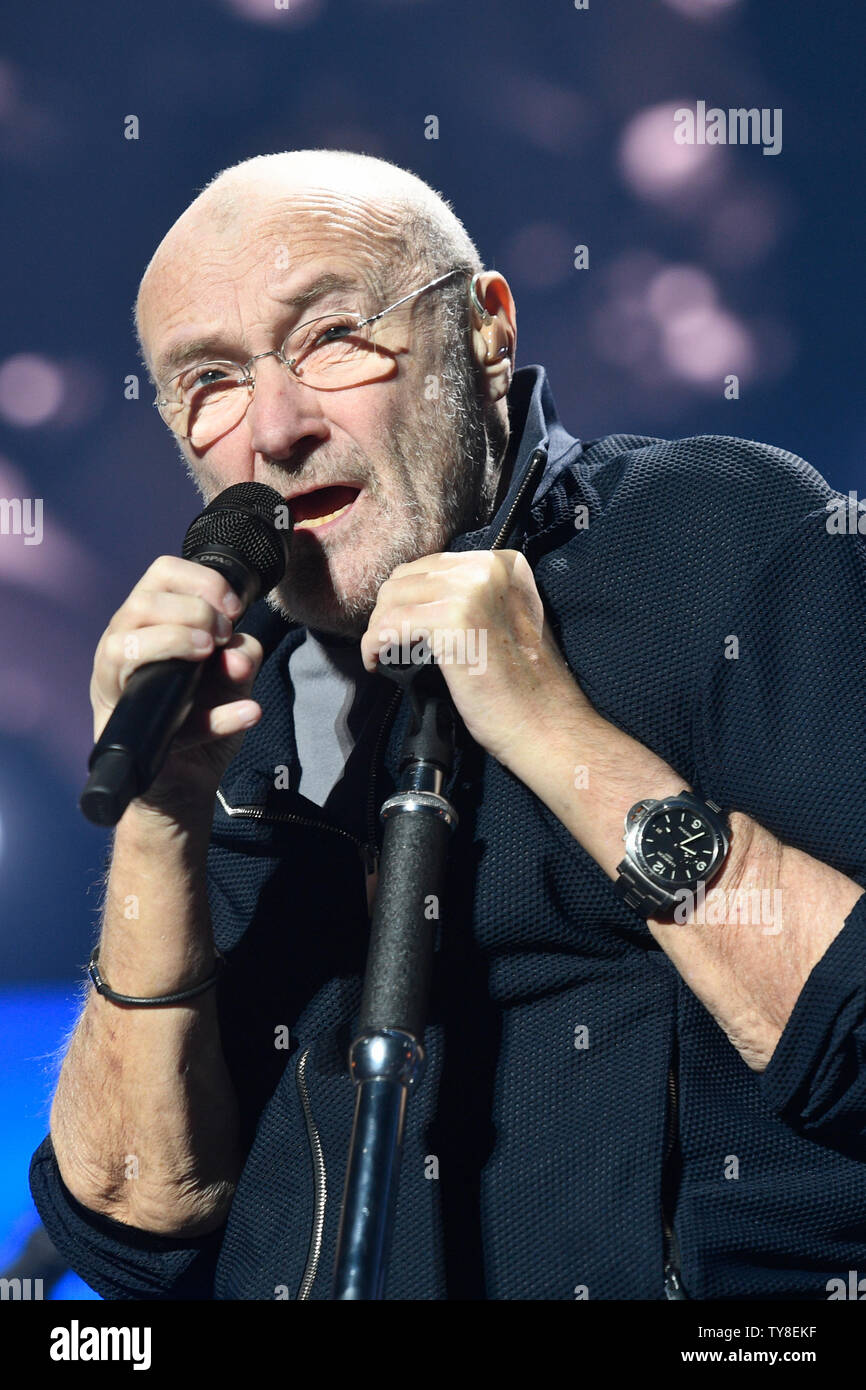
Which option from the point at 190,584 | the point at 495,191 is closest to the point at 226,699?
the point at 190,584

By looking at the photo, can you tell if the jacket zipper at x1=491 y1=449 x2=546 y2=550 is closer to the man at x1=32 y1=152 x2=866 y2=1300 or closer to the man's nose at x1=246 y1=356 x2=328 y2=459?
the man at x1=32 y1=152 x2=866 y2=1300

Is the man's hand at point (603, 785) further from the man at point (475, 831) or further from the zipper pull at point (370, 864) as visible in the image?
the zipper pull at point (370, 864)

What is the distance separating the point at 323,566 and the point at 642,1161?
0.70m

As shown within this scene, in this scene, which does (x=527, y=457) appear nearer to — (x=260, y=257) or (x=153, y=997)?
(x=260, y=257)

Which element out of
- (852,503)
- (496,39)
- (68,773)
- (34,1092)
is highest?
(496,39)

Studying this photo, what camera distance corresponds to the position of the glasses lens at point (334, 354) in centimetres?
137

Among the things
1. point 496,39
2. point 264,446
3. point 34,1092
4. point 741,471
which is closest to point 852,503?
point 741,471

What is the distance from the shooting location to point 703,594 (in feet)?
4.15

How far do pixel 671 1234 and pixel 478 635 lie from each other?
1.94ft

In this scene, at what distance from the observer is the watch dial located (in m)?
1.06

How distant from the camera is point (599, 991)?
3.99 feet

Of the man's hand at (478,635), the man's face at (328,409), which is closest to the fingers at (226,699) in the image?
the man's hand at (478,635)

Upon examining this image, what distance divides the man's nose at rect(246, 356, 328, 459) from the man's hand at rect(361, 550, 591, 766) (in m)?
0.29

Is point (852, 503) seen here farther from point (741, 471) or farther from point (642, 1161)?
point (642, 1161)
